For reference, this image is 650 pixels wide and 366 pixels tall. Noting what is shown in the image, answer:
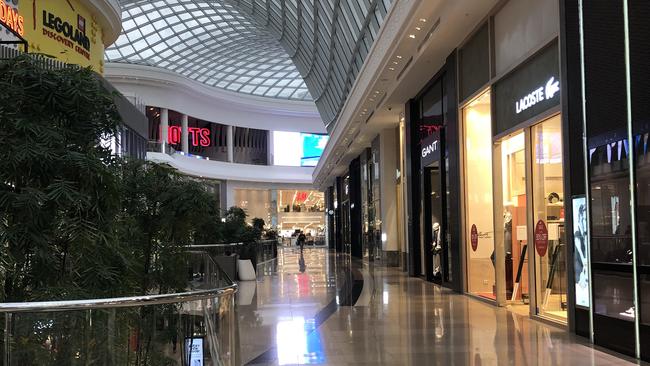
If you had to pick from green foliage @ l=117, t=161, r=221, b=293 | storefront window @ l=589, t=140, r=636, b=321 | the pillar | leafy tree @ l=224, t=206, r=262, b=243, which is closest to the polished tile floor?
storefront window @ l=589, t=140, r=636, b=321

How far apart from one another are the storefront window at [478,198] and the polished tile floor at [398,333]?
0.63 m

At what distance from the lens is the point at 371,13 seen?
17.0 meters

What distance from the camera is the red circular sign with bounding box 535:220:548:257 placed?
29.0ft

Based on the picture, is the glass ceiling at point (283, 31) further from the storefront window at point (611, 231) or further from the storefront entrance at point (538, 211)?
the storefront window at point (611, 231)

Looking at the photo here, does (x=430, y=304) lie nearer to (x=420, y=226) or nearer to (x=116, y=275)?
(x=420, y=226)

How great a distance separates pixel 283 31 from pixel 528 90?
82.7ft

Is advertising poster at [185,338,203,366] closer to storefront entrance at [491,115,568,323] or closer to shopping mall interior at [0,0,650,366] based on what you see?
shopping mall interior at [0,0,650,366]

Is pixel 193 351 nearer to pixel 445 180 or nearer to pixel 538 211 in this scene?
pixel 538 211

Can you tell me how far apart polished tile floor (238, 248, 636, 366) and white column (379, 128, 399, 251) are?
9078 mm

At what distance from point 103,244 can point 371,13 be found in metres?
14.2

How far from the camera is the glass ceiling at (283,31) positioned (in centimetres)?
2047

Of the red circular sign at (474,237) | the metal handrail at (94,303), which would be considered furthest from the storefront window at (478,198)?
the metal handrail at (94,303)

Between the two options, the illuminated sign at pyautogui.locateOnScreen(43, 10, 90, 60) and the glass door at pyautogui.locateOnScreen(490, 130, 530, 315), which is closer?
the glass door at pyautogui.locateOnScreen(490, 130, 530, 315)

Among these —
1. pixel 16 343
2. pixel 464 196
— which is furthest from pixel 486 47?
pixel 16 343
